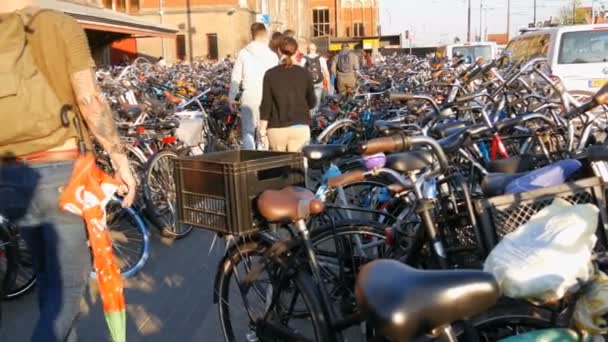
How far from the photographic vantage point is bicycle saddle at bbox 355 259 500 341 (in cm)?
151

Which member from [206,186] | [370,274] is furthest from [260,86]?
[370,274]

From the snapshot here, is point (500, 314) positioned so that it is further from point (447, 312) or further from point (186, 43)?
point (186, 43)

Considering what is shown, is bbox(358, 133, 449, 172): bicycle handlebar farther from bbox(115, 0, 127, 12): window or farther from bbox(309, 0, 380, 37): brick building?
bbox(309, 0, 380, 37): brick building

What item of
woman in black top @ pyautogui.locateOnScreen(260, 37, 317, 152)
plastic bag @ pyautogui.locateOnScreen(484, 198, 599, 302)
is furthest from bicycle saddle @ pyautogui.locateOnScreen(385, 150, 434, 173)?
woman in black top @ pyautogui.locateOnScreen(260, 37, 317, 152)

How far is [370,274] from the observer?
1.64 meters

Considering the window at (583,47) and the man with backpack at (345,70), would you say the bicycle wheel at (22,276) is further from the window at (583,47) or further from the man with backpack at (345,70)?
the man with backpack at (345,70)

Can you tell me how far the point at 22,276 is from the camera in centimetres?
465

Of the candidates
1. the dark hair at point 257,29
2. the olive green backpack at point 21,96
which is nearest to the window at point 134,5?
the dark hair at point 257,29

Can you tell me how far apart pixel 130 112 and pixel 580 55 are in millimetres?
7456

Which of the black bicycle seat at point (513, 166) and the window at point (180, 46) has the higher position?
the window at point (180, 46)

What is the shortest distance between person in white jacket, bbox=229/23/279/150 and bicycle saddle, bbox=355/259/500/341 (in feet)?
18.5

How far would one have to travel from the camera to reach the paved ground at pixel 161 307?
4.08m

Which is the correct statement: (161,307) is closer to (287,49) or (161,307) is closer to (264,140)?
(264,140)

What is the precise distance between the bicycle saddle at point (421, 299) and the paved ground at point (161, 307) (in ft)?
8.53
